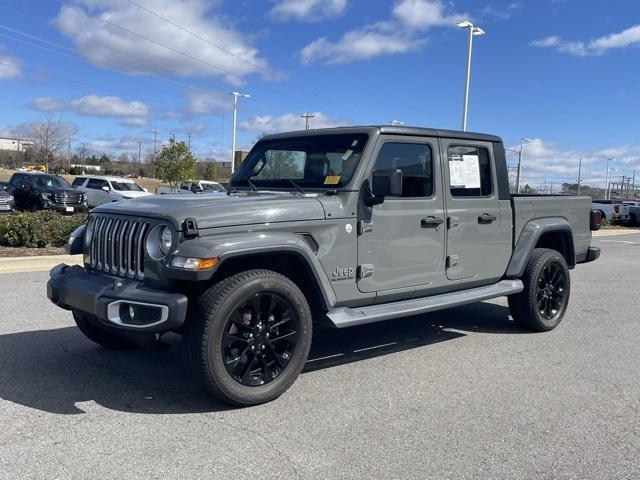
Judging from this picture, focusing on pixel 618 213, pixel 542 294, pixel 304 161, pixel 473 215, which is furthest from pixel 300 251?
pixel 618 213

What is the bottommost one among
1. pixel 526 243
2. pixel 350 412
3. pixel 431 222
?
pixel 350 412

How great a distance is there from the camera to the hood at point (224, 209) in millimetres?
3836

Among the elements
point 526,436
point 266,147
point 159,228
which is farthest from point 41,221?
point 526,436

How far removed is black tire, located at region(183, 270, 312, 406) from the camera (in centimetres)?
373

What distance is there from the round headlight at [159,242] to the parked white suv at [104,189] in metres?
24.3

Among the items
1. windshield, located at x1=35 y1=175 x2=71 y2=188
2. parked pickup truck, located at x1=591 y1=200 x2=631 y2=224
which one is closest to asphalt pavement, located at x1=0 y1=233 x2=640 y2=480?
windshield, located at x1=35 y1=175 x2=71 y2=188

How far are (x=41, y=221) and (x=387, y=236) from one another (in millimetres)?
8625

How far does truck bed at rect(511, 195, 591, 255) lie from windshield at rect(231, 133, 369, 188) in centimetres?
204

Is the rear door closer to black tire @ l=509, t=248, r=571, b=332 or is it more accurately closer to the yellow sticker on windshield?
black tire @ l=509, t=248, r=571, b=332

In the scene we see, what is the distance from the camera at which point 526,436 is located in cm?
364

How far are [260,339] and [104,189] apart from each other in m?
25.6

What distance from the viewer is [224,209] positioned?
392 centimetres

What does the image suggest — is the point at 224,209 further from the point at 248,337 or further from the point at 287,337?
the point at 287,337

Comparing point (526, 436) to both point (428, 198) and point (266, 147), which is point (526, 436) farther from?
point (266, 147)
